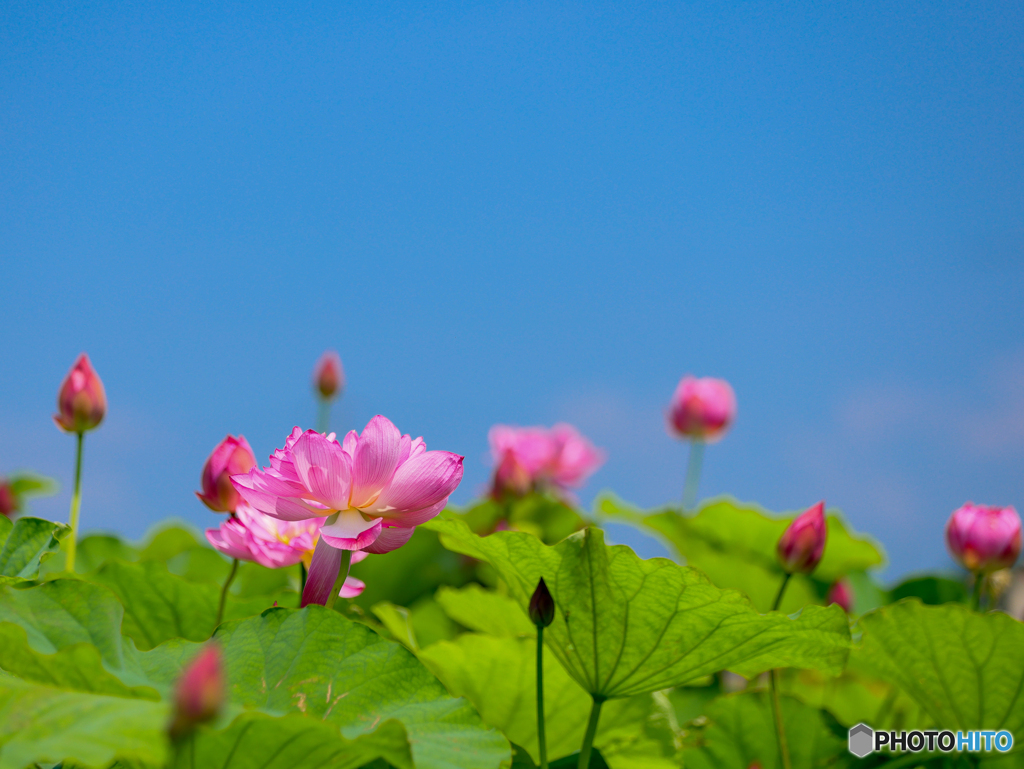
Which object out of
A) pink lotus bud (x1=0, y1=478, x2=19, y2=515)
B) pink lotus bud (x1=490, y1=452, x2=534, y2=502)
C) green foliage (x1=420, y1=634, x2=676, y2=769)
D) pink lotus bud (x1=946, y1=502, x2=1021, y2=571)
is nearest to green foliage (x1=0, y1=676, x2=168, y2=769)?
green foliage (x1=420, y1=634, x2=676, y2=769)

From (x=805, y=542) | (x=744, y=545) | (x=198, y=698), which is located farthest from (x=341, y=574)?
(x=744, y=545)

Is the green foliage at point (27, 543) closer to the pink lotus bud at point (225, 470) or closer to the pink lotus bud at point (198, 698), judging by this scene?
the pink lotus bud at point (225, 470)

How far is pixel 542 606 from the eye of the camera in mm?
743

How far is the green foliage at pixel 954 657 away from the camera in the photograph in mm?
1016

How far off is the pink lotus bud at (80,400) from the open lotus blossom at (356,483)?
55 centimetres

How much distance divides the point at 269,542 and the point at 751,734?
84 centimetres

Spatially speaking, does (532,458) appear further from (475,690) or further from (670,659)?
(670,659)

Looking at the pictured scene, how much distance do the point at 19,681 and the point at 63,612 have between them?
8 cm

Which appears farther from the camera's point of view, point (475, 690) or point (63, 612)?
point (475, 690)

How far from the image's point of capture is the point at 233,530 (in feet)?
2.82

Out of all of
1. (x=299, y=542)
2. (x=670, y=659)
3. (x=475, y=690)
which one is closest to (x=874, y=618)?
(x=670, y=659)

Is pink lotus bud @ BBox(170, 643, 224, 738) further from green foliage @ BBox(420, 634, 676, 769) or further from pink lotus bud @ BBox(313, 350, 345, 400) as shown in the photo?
pink lotus bud @ BBox(313, 350, 345, 400)

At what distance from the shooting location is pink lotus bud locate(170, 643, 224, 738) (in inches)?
13.9

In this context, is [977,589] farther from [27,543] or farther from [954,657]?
[27,543]
